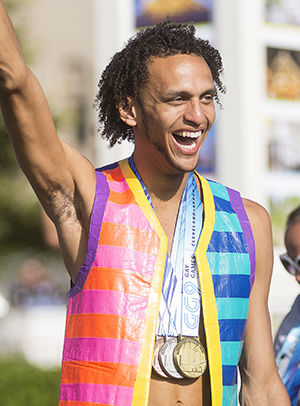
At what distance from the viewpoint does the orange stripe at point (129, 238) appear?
3.02m

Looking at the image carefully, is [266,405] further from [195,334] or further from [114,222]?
[114,222]

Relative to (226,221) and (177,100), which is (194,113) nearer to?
(177,100)

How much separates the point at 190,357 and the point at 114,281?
380 millimetres

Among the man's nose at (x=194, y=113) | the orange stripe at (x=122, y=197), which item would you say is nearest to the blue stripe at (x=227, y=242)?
the orange stripe at (x=122, y=197)

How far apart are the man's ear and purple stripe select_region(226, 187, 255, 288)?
1.66 feet

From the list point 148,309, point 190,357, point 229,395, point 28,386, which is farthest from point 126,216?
point 28,386

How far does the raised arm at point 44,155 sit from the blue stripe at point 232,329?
0.57 m

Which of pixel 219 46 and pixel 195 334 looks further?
pixel 219 46

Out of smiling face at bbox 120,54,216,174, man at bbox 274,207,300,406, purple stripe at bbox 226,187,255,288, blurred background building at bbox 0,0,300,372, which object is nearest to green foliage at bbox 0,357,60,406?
blurred background building at bbox 0,0,300,372

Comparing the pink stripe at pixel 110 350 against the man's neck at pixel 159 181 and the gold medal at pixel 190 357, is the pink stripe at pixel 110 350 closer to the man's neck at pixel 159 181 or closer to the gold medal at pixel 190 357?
the gold medal at pixel 190 357

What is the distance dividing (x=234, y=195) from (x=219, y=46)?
324 cm

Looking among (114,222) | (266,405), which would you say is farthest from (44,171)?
(266,405)

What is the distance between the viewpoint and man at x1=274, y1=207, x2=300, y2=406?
13.4ft

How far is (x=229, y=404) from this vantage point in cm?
313
